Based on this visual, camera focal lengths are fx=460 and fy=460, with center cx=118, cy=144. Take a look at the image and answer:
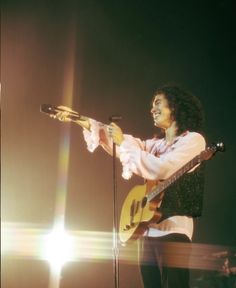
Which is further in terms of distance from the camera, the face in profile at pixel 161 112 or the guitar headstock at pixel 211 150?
the face in profile at pixel 161 112

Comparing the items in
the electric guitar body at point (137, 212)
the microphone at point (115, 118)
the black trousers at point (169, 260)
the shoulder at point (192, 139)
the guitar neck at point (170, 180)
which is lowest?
the black trousers at point (169, 260)

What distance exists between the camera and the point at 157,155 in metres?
2.48

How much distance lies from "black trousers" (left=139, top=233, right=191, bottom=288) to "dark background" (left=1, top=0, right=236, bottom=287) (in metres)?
0.15

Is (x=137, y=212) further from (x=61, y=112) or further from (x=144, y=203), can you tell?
(x=61, y=112)

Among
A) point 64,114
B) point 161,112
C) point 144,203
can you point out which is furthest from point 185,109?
point 64,114

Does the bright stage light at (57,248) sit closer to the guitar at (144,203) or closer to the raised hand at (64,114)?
the guitar at (144,203)

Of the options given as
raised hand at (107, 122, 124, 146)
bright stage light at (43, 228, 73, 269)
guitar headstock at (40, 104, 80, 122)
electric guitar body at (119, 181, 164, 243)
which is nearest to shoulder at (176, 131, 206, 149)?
electric guitar body at (119, 181, 164, 243)

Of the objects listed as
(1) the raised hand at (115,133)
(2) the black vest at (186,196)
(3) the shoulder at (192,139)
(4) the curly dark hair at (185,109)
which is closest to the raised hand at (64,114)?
(1) the raised hand at (115,133)

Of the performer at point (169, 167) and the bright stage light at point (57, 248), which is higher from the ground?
the performer at point (169, 167)

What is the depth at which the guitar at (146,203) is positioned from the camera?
7.34 ft

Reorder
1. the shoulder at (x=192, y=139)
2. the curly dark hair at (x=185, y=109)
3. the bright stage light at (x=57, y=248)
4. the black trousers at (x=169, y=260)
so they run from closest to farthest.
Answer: the black trousers at (x=169, y=260), the shoulder at (x=192, y=139), the curly dark hair at (x=185, y=109), the bright stage light at (x=57, y=248)

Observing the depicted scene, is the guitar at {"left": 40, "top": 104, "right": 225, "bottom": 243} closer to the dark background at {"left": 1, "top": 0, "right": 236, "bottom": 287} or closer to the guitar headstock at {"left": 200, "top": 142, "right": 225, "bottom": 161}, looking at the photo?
the guitar headstock at {"left": 200, "top": 142, "right": 225, "bottom": 161}

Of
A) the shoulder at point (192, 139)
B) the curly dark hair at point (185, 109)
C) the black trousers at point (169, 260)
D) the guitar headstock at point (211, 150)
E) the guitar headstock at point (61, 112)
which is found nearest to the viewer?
the guitar headstock at point (211, 150)

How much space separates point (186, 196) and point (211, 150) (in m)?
0.29
